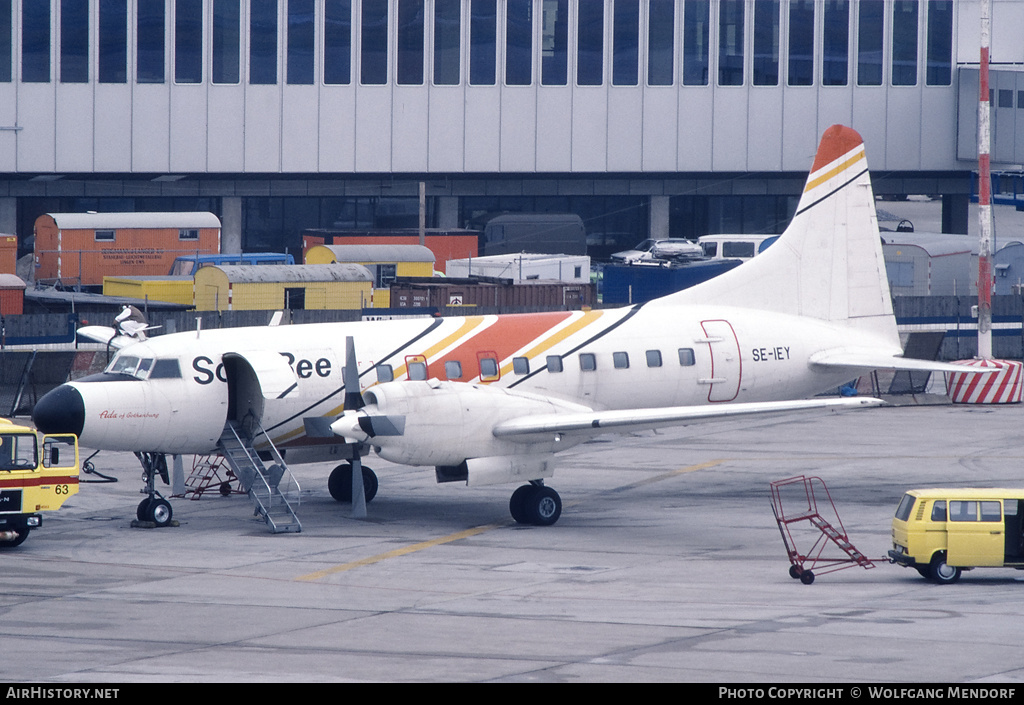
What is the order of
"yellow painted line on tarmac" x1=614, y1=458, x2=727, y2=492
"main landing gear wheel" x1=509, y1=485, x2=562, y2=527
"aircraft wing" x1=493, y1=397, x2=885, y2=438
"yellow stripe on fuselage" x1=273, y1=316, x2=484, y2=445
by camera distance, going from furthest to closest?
"yellow painted line on tarmac" x1=614, y1=458, x2=727, y2=492
"yellow stripe on fuselage" x1=273, y1=316, x2=484, y2=445
"main landing gear wheel" x1=509, y1=485, x2=562, y2=527
"aircraft wing" x1=493, y1=397, x2=885, y2=438

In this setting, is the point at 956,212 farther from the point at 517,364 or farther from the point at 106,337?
the point at 106,337

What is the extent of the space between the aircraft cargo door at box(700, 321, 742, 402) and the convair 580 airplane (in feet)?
0.15

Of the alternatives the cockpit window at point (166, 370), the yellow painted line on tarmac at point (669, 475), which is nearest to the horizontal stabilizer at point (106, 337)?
the cockpit window at point (166, 370)

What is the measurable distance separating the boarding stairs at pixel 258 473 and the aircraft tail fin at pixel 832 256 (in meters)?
11.2

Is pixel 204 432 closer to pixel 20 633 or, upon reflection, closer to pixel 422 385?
pixel 422 385

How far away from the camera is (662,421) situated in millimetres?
27188

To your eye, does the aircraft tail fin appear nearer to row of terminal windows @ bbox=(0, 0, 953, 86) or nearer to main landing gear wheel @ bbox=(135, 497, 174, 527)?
main landing gear wheel @ bbox=(135, 497, 174, 527)

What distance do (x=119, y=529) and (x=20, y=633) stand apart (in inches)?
347

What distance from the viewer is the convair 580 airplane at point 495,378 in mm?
26422

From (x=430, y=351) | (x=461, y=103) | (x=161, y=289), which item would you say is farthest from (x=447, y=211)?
→ (x=430, y=351)

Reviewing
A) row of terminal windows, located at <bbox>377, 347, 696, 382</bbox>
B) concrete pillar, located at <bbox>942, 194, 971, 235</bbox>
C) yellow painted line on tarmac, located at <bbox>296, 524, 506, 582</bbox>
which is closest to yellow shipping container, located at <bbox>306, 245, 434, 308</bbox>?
row of terminal windows, located at <bbox>377, 347, 696, 382</bbox>

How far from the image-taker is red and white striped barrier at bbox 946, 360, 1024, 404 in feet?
148

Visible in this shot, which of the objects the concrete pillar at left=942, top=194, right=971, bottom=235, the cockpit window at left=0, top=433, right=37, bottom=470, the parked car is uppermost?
the concrete pillar at left=942, top=194, right=971, bottom=235
